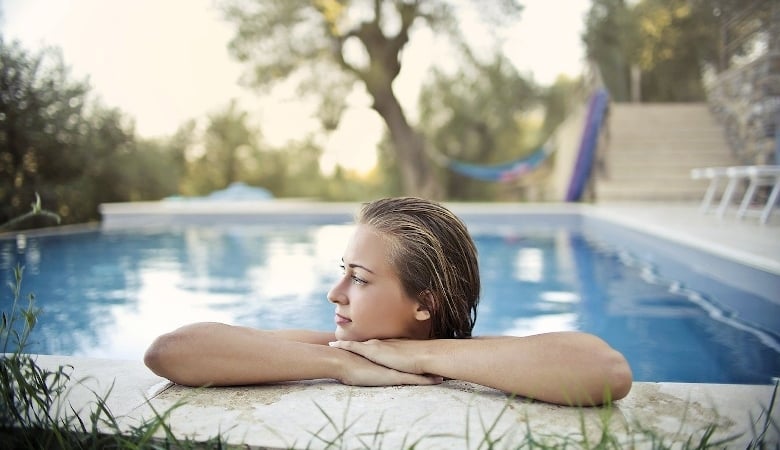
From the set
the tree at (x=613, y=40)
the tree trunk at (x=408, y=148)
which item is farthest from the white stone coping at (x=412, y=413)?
the tree at (x=613, y=40)

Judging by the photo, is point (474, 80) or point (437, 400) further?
point (474, 80)

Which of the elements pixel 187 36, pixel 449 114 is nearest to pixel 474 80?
pixel 449 114

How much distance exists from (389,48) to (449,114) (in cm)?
242

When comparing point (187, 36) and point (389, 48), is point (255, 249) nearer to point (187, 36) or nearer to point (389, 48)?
point (389, 48)

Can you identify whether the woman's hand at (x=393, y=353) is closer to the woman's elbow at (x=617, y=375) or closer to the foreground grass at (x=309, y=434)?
the foreground grass at (x=309, y=434)

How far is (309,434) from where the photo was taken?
106 cm

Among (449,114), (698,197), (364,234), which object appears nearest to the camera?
(364,234)

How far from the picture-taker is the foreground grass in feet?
3.27

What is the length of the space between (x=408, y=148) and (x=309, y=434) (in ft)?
37.5

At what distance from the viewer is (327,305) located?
3475 mm

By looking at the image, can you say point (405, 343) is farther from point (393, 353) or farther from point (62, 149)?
point (62, 149)

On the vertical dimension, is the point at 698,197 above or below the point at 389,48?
below

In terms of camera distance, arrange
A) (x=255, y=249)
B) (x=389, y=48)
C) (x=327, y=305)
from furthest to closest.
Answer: (x=389, y=48)
(x=255, y=249)
(x=327, y=305)

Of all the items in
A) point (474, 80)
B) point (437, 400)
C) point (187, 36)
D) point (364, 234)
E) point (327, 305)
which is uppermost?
point (187, 36)
